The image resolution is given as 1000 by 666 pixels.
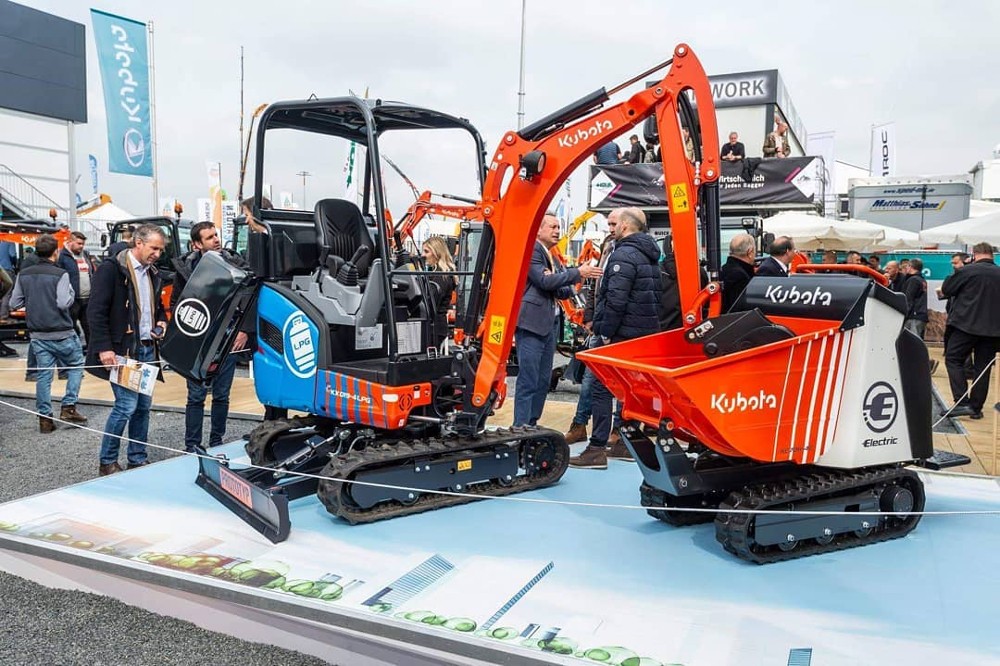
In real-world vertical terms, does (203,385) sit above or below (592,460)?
above

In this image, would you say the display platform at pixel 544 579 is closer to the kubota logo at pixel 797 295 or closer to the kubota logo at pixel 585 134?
the kubota logo at pixel 797 295

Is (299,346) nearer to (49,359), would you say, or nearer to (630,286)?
(630,286)

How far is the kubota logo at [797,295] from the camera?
397 centimetres

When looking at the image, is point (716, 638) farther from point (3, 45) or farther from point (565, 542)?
point (3, 45)

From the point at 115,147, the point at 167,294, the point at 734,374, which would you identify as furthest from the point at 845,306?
the point at 115,147

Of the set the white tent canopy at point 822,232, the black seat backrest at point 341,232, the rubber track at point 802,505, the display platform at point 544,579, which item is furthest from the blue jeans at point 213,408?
the white tent canopy at point 822,232

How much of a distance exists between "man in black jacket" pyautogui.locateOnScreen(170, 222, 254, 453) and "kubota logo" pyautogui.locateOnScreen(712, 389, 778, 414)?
133 inches

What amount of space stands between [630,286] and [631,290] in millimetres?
39

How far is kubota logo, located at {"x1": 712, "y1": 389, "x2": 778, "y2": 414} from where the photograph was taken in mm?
3654

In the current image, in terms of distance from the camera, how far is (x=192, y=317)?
5.10 meters

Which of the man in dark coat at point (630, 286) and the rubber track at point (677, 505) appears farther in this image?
the man in dark coat at point (630, 286)

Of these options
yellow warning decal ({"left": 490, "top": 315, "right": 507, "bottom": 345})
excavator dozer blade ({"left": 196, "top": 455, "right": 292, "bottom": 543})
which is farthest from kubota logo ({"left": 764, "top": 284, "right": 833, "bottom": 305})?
excavator dozer blade ({"left": 196, "top": 455, "right": 292, "bottom": 543})

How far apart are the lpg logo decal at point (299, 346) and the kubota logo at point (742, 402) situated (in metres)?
2.43

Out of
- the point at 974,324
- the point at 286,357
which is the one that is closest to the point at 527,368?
the point at 286,357
